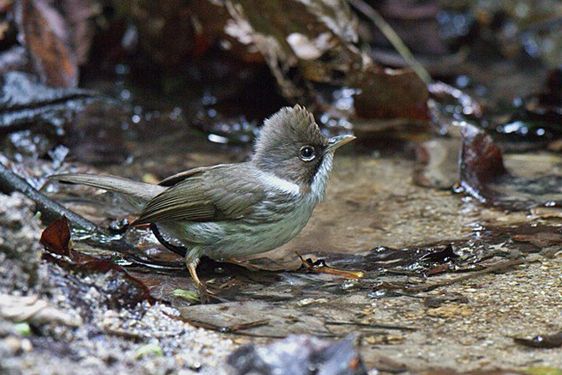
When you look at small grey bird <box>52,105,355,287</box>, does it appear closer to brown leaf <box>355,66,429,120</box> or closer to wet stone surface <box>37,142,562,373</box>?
wet stone surface <box>37,142,562,373</box>

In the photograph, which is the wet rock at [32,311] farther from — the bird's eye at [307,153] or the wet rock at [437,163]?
the wet rock at [437,163]

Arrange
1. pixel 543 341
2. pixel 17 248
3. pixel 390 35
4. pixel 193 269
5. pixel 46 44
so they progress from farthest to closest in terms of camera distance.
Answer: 1. pixel 390 35
2. pixel 46 44
3. pixel 193 269
4. pixel 543 341
5. pixel 17 248

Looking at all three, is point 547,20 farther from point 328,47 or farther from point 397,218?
point 397,218

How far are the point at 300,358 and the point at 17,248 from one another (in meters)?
1.13

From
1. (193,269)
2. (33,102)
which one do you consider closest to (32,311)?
(193,269)

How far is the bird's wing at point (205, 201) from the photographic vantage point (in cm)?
466

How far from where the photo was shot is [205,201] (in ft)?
15.4

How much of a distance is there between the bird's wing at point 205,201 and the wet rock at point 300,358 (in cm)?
161

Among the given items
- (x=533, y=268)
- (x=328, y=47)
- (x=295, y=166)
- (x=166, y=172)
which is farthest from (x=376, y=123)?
(x=533, y=268)

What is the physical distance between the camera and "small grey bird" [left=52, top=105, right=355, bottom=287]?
4668 mm

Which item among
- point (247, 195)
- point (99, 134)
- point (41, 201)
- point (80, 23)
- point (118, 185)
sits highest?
point (80, 23)

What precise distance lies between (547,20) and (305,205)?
5.98 metres

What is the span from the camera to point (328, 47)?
7.24m

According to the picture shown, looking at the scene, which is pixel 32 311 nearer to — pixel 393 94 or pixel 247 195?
pixel 247 195
